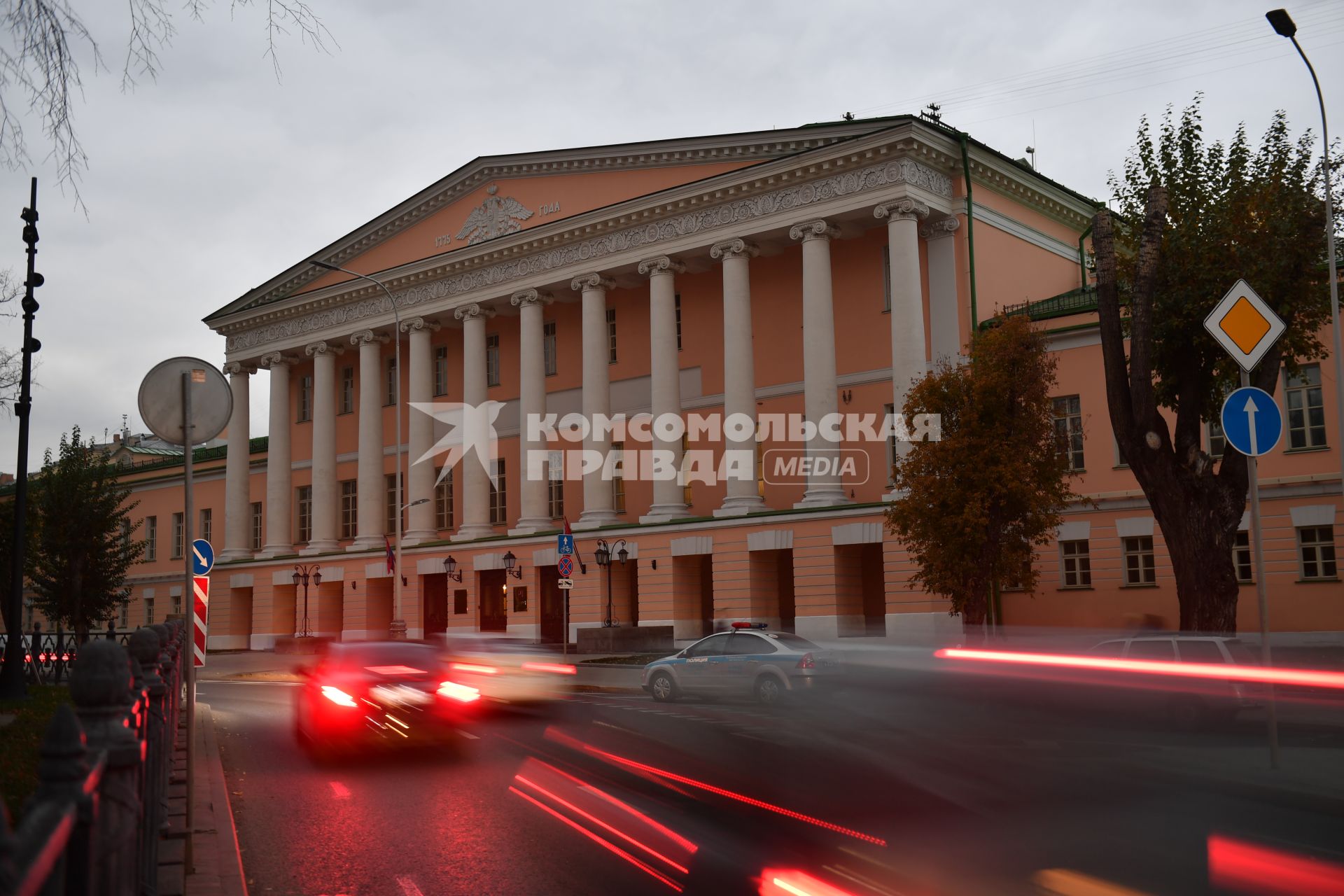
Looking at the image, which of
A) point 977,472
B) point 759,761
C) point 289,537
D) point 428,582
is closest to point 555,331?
point 428,582

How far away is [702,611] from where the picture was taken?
1708 inches

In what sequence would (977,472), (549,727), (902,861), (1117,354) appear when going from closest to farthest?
(902,861) → (549,727) → (1117,354) → (977,472)

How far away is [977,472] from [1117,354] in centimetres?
803

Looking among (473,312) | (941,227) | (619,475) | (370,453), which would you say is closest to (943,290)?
(941,227)

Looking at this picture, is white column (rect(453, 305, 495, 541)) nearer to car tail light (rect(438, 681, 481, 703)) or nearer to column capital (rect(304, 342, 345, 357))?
column capital (rect(304, 342, 345, 357))

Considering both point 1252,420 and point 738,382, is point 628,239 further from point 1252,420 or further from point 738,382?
point 1252,420

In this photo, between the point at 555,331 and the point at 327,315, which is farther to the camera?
the point at 327,315

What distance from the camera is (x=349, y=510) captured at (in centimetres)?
5688

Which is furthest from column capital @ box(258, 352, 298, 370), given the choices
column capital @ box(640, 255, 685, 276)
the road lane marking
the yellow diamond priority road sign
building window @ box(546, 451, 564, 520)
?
the road lane marking

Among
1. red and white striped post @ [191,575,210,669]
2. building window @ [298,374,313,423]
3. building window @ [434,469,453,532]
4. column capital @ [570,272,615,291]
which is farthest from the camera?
building window @ [298,374,313,423]

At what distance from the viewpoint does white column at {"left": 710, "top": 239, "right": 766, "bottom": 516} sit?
4012 centimetres

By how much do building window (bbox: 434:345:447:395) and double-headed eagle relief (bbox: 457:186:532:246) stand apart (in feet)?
20.8

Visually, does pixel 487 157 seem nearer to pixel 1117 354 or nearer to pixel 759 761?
pixel 1117 354

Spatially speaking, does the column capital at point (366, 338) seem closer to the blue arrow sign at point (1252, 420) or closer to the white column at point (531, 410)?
the white column at point (531, 410)
